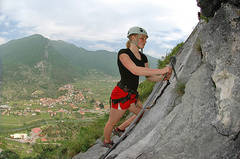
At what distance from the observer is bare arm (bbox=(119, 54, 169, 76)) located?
13.7ft

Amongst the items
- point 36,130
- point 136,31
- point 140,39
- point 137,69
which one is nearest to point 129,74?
point 137,69

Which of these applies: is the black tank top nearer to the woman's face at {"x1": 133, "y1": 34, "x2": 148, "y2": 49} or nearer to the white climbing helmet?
the woman's face at {"x1": 133, "y1": 34, "x2": 148, "y2": 49}

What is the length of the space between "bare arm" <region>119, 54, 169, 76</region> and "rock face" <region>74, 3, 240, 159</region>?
2.58 feet

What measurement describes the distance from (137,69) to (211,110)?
5.70ft

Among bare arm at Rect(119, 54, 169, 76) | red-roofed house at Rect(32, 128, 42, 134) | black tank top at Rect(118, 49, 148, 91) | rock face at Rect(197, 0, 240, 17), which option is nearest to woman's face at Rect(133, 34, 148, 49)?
black tank top at Rect(118, 49, 148, 91)

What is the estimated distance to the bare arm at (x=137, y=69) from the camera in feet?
13.7

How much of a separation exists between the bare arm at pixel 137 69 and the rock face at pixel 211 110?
79 cm

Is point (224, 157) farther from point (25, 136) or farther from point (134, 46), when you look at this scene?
point (25, 136)

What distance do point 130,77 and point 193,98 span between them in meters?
1.74

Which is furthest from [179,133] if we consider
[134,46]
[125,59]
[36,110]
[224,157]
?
[36,110]

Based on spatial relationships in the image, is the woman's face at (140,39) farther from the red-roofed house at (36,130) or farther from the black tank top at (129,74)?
the red-roofed house at (36,130)

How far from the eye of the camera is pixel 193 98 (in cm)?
323

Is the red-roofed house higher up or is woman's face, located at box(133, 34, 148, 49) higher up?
woman's face, located at box(133, 34, 148, 49)

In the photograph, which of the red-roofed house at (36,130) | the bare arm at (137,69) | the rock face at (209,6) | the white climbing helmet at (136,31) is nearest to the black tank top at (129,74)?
the bare arm at (137,69)
